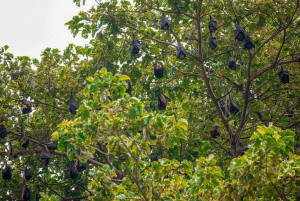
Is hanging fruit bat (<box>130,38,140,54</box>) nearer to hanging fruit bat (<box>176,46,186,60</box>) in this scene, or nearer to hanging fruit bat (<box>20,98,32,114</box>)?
hanging fruit bat (<box>176,46,186,60</box>)

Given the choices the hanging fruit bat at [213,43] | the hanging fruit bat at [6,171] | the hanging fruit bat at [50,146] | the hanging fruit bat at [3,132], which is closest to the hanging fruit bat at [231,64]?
the hanging fruit bat at [213,43]

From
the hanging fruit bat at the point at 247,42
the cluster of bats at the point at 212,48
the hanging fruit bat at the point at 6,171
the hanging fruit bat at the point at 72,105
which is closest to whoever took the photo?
the hanging fruit bat at the point at 247,42

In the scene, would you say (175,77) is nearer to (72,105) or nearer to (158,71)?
(158,71)

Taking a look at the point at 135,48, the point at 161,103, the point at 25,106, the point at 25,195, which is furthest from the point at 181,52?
the point at 25,195

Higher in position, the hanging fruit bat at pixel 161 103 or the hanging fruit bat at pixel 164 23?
the hanging fruit bat at pixel 164 23

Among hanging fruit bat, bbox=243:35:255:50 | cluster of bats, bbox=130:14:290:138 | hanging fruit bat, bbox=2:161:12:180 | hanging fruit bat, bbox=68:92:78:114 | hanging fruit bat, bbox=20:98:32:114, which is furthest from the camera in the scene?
hanging fruit bat, bbox=2:161:12:180

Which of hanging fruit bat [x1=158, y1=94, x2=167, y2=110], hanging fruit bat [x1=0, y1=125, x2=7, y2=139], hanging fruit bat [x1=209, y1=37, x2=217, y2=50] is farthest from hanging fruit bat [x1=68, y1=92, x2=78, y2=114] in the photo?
hanging fruit bat [x1=209, y1=37, x2=217, y2=50]

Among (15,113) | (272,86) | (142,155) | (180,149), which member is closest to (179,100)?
(180,149)

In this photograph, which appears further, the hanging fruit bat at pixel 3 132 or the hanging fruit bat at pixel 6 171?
the hanging fruit bat at pixel 6 171

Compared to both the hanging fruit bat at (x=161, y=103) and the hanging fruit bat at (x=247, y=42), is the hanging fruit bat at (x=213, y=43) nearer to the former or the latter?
the hanging fruit bat at (x=247, y=42)

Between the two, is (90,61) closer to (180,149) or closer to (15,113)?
(15,113)

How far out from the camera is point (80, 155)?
5.17 metres

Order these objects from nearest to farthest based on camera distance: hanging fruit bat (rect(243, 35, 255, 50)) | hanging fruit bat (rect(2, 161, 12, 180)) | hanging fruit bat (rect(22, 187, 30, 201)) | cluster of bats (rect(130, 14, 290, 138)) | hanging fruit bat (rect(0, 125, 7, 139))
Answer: hanging fruit bat (rect(243, 35, 255, 50)), cluster of bats (rect(130, 14, 290, 138)), hanging fruit bat (rect(0, 125, 7, 139)), hanging fruit bat (rect(22, 187, 30, 201)), hanging fruit bat (rect(2, 161, 12, 180))

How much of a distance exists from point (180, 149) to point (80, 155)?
4.25 meters
